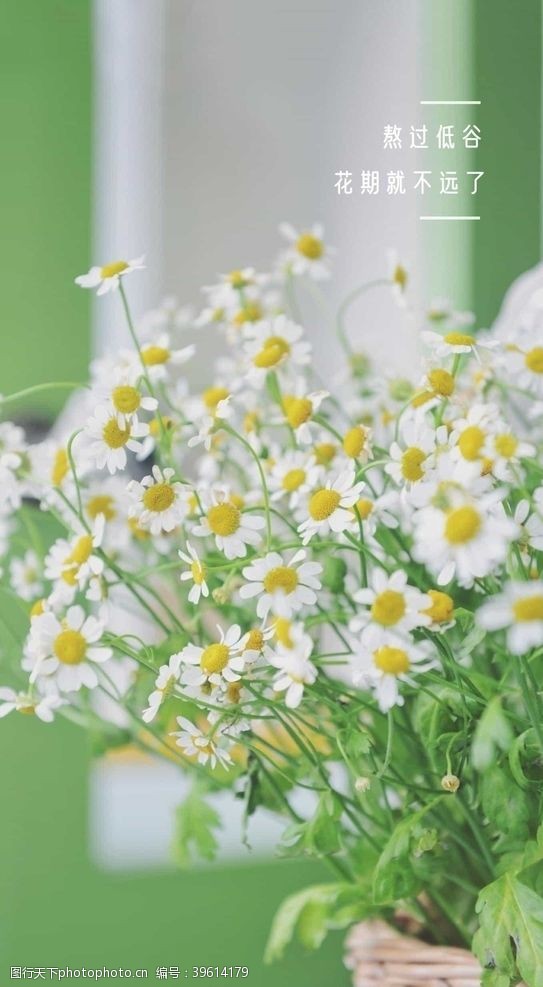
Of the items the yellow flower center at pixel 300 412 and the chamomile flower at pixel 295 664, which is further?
the yellow flower center at pixel 300 412

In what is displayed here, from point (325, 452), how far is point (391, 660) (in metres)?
0.18

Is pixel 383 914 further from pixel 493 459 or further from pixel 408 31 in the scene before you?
pixel 408 31

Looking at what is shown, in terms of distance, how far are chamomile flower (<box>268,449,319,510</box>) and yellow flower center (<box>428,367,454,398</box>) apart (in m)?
0.07

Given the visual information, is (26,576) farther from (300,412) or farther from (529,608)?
(529,608)

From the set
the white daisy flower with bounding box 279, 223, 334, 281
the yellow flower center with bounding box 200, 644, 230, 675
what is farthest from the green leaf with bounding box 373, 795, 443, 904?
the white daisy flower with bounding box 279, 223, 334, 281

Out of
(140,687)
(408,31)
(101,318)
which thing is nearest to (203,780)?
(140,687)

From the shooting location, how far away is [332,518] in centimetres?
39

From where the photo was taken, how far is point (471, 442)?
1.20 feet

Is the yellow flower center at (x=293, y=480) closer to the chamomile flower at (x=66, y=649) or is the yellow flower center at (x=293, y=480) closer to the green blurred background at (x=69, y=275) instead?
the chamomile flower at (x=66, y=649)

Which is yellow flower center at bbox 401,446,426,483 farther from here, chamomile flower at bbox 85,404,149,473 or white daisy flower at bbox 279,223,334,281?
white daisy flower at bbox 279,223,334,281

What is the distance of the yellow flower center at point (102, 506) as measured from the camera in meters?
0.53

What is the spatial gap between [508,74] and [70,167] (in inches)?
16.2

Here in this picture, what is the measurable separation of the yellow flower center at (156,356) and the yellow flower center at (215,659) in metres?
0.19

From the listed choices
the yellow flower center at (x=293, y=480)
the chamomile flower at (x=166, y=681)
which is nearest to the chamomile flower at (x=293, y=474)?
the yellow flower center at (x=293, y=480)
